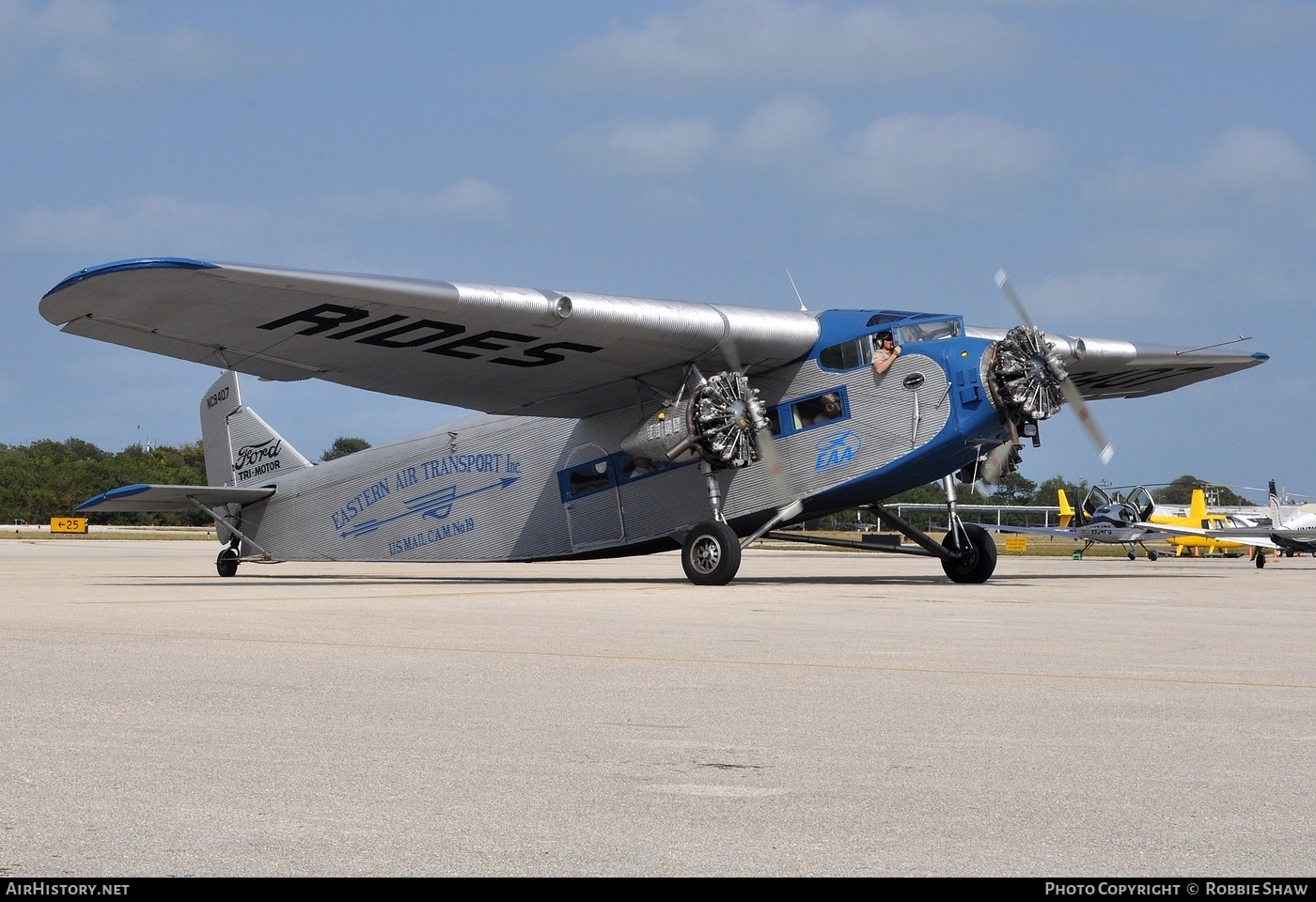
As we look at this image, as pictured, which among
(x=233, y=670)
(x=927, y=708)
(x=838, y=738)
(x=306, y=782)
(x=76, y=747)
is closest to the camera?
(x=306, y=782)

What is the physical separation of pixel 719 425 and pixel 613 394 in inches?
109

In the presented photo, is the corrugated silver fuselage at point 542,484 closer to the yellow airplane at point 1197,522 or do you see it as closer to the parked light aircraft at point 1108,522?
the parked light aircraft at point 1108,522

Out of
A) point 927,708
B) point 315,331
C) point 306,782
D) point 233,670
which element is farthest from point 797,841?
point 315,331

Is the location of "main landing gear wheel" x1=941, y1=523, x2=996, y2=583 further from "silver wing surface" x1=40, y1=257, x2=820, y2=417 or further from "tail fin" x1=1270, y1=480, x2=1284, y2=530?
"tail fin" x1=1270, y1=480, x2=1284, y2=530

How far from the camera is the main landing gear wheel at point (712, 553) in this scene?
17594 millimetres

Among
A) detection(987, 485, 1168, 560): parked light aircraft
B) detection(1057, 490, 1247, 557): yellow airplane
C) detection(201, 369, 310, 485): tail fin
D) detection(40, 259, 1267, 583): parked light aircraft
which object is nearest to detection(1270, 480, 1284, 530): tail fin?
detection(987, 485, 1168, 560): parked light aircraft

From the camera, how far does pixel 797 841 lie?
362 cm

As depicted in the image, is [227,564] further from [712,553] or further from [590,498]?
[712,553]

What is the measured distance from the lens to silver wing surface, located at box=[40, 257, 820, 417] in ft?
47.9

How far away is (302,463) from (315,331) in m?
8.86

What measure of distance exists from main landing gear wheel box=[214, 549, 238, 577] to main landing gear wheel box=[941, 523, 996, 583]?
1305 cm

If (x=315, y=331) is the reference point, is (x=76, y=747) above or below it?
below

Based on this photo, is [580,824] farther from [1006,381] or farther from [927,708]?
[1006,381]

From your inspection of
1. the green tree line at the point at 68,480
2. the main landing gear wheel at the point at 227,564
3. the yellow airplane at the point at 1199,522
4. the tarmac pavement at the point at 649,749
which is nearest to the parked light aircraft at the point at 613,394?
the main landing gear wheel at the point at 227,564
